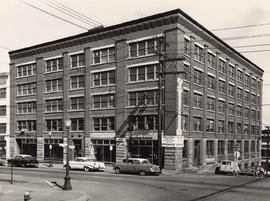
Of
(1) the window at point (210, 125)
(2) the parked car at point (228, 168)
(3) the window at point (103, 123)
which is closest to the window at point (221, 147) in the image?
(1) the window at point (210, 125)

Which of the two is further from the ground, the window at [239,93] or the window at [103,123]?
the window at [239,93]

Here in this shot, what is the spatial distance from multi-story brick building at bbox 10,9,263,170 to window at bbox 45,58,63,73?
149mm

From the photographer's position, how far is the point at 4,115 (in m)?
59.9

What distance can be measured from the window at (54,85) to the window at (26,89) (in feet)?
10.2

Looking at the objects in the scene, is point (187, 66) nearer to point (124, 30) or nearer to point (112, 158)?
point (124, 30)

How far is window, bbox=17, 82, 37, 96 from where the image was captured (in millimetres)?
56219

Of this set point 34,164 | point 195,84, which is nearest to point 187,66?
point 195,84

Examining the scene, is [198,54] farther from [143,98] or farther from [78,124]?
[78,124]

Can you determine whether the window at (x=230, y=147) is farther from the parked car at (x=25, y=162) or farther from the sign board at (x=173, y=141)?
the parked car at (x=25, y=162)

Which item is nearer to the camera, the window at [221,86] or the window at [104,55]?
the window at [104,55]

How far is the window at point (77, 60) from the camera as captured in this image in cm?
4988

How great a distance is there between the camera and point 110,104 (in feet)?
151

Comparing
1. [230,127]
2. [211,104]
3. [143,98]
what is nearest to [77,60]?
[143,98]

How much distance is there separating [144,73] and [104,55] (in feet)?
23.9
